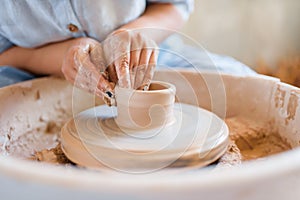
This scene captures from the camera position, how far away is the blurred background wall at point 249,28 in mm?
2801

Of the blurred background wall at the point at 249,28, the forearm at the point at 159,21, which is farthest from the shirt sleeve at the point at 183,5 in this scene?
the blurred background wall at the point at 249,28

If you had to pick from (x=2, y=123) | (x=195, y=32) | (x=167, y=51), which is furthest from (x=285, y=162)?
(x=195, y=32)

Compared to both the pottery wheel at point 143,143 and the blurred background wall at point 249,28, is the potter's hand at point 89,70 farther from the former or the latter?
the blurred background wall at point 249,28

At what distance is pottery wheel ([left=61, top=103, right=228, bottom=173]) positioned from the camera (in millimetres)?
664

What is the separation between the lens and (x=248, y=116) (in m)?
1.09

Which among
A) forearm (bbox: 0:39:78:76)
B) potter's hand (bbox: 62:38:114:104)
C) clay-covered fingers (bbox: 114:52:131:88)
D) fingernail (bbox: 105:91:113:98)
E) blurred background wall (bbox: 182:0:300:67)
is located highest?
clay-covered fingers (bbox: 114:52:131:88)

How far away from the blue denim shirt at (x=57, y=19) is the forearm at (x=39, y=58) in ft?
0.07

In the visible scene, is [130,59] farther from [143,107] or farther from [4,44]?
[4,44]

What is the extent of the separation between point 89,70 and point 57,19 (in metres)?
0.36

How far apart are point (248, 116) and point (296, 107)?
21 cm

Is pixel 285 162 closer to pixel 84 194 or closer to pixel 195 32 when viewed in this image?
pixel 84 194

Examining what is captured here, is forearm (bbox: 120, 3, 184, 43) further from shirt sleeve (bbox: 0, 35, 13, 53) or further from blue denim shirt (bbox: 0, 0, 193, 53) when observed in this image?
shirt sleeve (bbox: 0, 35, 13, 53)

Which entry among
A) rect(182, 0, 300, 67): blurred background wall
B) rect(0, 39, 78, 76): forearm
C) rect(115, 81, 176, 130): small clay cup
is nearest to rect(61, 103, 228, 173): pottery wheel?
rect(115, 81, 176, 130): small clay cup

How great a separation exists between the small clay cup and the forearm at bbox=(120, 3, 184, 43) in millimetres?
433
